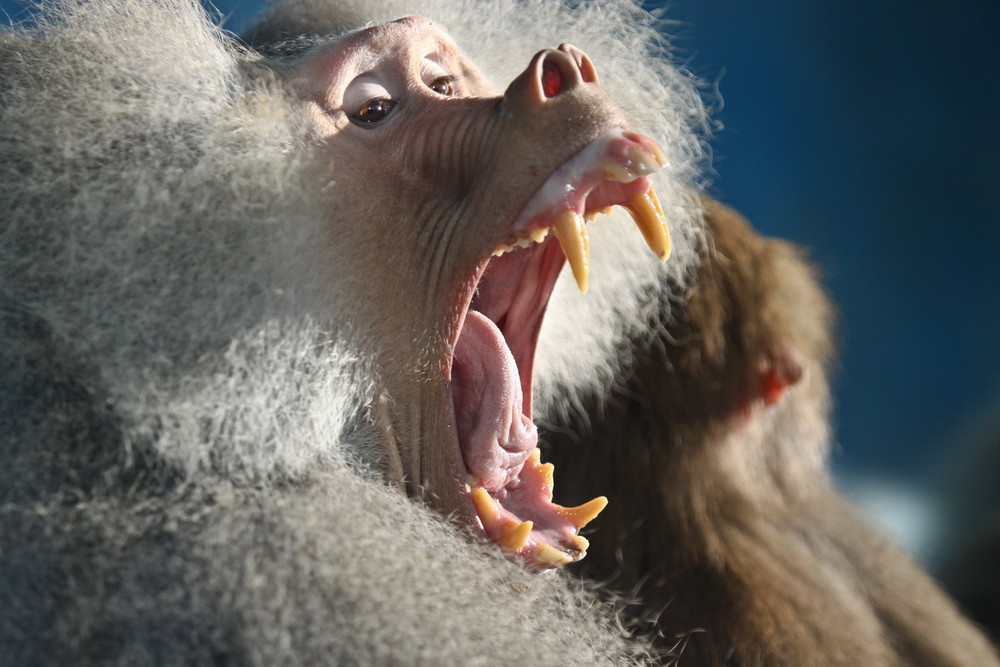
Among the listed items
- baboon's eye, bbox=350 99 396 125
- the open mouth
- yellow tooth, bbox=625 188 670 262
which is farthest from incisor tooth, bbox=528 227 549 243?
baboon's eye, bbox=350 99 396 125

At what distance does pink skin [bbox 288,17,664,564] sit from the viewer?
1118 millimetres

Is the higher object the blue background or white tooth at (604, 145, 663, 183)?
the blue background

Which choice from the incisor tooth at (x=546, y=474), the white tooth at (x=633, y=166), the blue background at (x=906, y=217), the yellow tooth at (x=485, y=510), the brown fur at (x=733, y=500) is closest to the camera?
the white tooth at (x=633, y=166)

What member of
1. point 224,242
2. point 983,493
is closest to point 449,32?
point 224,242

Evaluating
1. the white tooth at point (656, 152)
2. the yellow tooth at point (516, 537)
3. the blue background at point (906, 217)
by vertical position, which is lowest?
the yellow tooth at point (516, 537)

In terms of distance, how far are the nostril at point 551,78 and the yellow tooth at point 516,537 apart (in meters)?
0.50

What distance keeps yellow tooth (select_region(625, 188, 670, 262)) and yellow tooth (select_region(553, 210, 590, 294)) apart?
103mm

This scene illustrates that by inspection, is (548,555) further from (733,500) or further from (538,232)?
(733,500)

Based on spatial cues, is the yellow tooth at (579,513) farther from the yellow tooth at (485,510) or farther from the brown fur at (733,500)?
the brown fur at (733,500)

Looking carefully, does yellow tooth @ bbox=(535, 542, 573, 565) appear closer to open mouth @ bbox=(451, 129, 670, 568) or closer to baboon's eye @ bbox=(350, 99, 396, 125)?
open mouth @ bbox=(451, 129, 670, 568)

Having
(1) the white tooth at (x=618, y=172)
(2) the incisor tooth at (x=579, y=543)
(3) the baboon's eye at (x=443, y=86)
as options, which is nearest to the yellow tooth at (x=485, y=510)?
(2) the incisor tooth at (x=579, y=543)

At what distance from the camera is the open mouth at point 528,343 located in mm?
1106

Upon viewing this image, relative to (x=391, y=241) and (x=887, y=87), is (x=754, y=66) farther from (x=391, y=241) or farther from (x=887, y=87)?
(x=391, y=241)

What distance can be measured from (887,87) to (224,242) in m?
3.27
